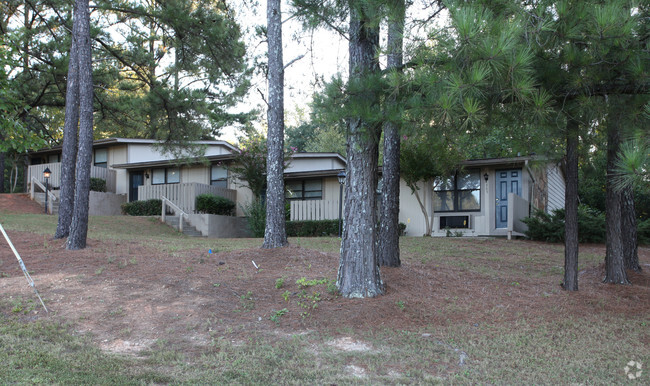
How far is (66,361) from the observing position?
4594 mm

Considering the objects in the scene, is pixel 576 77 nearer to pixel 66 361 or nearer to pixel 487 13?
pixel 487 13

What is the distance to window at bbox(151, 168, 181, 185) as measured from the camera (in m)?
22.2

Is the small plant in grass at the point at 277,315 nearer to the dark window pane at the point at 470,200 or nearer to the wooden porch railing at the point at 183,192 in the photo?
the dark window pane at the point at 470,200

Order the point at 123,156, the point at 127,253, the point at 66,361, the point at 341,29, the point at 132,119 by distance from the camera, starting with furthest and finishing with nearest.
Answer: the point at 123,156 → the point at 132,119 → the point at 127,253 → the point at 341,29 → the point at 66,361

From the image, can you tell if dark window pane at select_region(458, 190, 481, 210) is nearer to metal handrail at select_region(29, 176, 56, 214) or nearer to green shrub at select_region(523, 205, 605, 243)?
green shrub at select_region(523, 205, 605, 243)

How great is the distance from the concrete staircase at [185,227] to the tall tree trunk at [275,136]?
8.33 metres

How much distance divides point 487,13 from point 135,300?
5.26 m

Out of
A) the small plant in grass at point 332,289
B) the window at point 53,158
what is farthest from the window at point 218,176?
the small plant in grass at point 332,289

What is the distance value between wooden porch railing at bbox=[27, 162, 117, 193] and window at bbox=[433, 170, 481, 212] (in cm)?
1475

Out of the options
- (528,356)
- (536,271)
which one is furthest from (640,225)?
(528,356)

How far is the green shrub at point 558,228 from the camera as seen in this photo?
14102 millimetres

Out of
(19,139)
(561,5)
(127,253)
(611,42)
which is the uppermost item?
(561,5)

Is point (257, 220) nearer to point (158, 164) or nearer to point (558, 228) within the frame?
point (158, 164)

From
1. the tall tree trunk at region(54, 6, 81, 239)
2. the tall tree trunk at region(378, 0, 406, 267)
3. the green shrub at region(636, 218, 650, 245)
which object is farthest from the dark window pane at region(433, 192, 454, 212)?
the tall tree trunk at region(54, 6, 81, 239)
